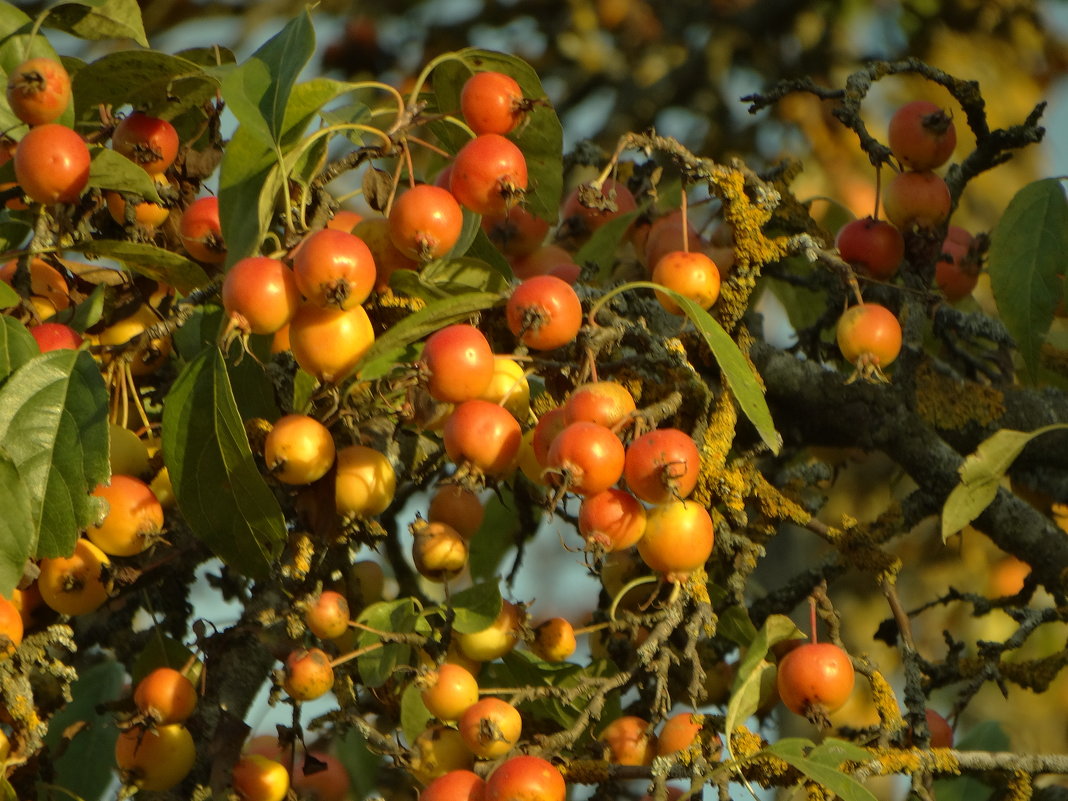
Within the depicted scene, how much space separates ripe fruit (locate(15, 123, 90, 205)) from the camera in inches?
55.8

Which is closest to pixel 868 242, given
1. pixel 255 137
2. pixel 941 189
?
pixel 941 189

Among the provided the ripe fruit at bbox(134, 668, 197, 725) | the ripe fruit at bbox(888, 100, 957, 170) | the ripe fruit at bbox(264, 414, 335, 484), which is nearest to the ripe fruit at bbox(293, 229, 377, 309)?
the ripe fruit at bbox(264, 414, 335, 484)

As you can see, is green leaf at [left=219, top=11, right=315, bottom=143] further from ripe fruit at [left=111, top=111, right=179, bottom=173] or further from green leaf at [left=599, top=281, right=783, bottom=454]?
green leaf at [left=599, top=281, right=783, bottom=454]

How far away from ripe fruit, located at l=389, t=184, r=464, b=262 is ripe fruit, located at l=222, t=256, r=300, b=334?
15 centimetres

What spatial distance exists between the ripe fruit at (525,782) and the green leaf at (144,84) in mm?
802

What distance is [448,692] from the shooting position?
4.43 feet

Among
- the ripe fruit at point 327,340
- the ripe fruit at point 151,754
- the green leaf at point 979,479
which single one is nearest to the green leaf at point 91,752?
the ripe fruit at point 151,754

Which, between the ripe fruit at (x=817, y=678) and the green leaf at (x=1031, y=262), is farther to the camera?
the green leaf at (x=1031, y=262)

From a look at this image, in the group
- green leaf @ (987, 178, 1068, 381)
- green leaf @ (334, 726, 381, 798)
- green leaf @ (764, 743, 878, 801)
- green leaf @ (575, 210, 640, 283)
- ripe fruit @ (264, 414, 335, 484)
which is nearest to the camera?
green leaf @ (764, 743, 878, 801)

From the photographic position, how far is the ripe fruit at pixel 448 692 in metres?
1.35

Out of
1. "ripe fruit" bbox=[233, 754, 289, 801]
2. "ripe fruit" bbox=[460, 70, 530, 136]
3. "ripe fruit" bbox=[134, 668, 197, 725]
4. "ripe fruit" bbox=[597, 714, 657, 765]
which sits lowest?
"ripe fruit" bbox=[233, 754, 289, 801]

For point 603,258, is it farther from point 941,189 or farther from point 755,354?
point 941,189

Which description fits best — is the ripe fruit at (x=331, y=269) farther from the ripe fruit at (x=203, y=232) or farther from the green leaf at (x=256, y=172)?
the ripe fruit at (x=203, y=232)

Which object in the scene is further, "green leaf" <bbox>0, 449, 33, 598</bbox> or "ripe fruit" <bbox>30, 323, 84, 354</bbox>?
"ripe fruit" <bbox>30, 323, 84, 354</bbox>
